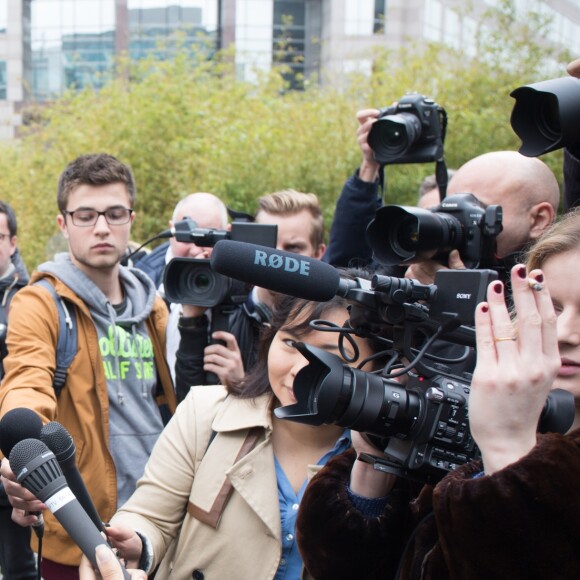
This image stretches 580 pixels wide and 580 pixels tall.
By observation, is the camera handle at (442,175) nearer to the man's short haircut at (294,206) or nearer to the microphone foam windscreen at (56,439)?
the man's short haircut at (294,206)

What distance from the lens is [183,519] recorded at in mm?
2293

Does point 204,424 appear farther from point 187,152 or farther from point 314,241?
point 187,152

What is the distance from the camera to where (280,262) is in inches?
57.7

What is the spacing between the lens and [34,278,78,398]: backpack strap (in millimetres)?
2916

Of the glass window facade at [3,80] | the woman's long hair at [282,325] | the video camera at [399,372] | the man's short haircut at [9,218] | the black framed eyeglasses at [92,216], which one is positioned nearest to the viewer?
the video camera at [399,372]

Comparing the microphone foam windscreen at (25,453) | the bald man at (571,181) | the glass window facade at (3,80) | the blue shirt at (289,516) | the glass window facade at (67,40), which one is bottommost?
the blue shirt at (289,516)

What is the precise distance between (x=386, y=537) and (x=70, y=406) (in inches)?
58.6

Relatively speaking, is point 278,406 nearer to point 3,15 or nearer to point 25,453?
point 25,453

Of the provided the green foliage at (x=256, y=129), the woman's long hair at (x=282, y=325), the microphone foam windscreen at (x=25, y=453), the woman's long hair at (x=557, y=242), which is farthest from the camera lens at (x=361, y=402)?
the green foliage at (x=256, y=129)

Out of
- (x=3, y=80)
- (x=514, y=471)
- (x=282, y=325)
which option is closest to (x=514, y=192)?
(x=282, y=325)

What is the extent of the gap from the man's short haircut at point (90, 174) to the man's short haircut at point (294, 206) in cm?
67

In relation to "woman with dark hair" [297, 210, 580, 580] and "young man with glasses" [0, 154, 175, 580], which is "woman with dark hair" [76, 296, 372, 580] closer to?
"young man with glasses" [0, 154, 175, 580]

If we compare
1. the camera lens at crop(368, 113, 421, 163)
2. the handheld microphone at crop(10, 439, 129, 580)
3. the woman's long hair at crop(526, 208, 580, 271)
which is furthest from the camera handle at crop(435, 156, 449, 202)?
the handheld microphone at crop(10, 439, 129, 580)

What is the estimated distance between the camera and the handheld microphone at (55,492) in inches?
62.9
